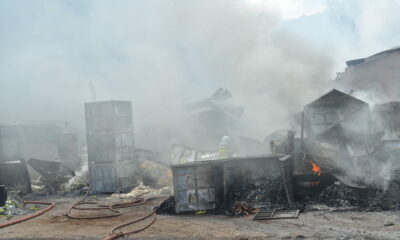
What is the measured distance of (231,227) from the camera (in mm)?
7746

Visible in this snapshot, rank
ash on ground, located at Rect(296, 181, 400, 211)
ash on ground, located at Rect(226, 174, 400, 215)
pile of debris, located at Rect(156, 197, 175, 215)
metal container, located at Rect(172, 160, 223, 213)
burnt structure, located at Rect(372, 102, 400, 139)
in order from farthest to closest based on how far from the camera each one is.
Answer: burnt structure, located at Rect(372, 102, 400, 139), pile of debris, located at Rect(156, 197, 175, 215), metal container, located at Rect(172, 160, 223, 213), ash on ground, located at Rect(226, 174, 400, 215), ash on ground, located at Rect(296, 181, 400, 211)

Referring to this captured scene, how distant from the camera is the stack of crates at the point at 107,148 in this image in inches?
564

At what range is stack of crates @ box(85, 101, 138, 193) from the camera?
1433 cm

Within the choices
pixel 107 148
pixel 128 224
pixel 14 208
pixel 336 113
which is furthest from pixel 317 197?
pixel 14 208

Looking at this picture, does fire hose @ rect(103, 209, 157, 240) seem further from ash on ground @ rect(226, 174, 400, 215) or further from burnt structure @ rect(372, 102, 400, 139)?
burnt structure @ rect(372, 102, 400, 139)

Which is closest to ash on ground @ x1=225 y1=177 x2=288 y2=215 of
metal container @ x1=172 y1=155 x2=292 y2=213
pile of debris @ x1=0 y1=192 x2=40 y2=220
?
metal container @ x1=172 y1=155 x2=292 y2=213

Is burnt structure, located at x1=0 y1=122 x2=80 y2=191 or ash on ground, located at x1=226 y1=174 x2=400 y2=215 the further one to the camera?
burnt structure, located at x1=0 y1=122 x2=80 y2=191

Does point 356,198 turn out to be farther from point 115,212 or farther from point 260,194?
point 115,212

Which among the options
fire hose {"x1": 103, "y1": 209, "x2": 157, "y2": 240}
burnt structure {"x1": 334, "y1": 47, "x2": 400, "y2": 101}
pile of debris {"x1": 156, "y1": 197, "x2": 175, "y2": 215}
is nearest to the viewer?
fire hose {"x1": 103, "y1": 209, "x2": 157, "y2": 240}

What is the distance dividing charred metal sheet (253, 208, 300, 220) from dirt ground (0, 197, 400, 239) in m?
0.18

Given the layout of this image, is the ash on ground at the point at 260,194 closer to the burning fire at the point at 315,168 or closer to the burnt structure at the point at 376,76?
the burning fire at the point at 315,168

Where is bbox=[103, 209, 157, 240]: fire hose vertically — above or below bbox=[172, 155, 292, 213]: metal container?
below

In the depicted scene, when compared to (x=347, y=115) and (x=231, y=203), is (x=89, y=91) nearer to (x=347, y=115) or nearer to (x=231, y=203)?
(x=347, y=115)

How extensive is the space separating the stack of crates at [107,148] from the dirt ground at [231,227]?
4.61m
